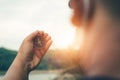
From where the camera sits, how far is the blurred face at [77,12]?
3.41 feet

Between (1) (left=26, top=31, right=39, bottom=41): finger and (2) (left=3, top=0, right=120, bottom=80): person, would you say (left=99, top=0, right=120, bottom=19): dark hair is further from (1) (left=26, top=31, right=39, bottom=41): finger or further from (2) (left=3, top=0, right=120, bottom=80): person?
(1) (left=26, top=31, right=39, bottom=41): finger

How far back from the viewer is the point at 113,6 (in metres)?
0.99

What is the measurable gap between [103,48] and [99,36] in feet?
0.12

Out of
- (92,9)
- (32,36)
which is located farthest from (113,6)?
(32,36)

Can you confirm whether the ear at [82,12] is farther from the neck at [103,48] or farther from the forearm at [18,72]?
the forearm at [18,72]

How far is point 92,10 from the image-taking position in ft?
3.35

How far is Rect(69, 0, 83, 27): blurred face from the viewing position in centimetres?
104

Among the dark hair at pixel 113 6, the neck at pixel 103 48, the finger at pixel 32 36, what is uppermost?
the finger at pixel 32 36

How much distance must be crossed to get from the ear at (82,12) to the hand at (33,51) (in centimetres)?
46

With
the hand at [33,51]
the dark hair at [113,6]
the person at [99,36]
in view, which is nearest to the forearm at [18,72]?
the hand at [33,51]

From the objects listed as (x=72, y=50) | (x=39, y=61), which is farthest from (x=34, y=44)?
(x=72, y=50)

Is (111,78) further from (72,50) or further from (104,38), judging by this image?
(72,50)

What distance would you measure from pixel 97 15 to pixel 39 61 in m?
0.57

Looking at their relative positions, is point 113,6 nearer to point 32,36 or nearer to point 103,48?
point 103,48
